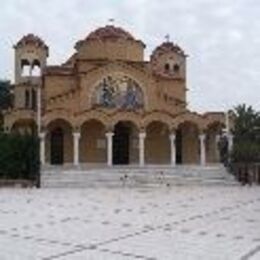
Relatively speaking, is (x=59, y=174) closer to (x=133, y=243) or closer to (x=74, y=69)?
(x=74, y=69)

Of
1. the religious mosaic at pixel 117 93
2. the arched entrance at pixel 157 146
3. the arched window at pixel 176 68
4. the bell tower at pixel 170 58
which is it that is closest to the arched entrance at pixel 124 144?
the arched entrance at pixel 157 146

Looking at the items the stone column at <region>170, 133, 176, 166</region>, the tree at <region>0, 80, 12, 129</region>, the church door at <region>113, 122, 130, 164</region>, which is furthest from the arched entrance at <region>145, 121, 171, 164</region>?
the tree at <region>0, 80, 12, 129</region>

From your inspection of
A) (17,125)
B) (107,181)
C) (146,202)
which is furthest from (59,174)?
(146,202)

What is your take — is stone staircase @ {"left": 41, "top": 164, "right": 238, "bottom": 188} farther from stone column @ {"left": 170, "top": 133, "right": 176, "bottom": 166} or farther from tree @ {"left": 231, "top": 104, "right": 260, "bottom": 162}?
tree @ {"left": 231, "top": 104, "right": 260, "bottom": 162}

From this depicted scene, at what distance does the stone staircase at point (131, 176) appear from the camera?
34438 millimetres

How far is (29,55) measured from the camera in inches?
1843

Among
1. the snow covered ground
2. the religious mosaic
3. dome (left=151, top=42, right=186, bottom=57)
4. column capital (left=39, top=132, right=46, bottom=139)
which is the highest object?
dome (left=151, top=42, right=186, bottom=57)

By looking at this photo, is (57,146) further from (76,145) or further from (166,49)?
(166,49)

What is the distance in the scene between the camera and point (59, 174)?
1390 inches

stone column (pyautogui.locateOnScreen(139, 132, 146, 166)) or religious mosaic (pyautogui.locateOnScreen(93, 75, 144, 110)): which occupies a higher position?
religious mosaic (pyautogui.locateOnScreen(93, 75, 144, 110))

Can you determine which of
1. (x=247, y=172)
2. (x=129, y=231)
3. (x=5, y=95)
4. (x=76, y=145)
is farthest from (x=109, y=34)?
(x=129, y=231)

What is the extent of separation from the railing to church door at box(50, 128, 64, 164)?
34.8 ft

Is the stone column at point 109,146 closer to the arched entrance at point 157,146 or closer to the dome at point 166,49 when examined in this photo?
the arched entrance at point 157,146

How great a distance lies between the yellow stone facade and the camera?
40.4 m
